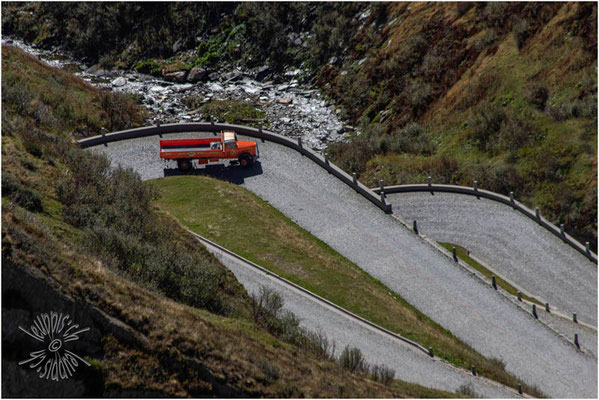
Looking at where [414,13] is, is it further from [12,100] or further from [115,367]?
[115,367]

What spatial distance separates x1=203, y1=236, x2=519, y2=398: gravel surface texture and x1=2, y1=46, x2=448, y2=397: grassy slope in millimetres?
2414

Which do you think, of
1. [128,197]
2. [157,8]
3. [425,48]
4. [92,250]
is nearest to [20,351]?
[92,250]

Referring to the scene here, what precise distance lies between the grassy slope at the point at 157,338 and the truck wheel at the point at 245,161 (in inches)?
637

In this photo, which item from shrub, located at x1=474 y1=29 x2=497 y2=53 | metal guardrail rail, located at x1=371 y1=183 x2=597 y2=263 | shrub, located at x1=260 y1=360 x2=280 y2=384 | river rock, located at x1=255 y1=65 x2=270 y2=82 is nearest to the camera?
shrub, located at x1=260 y1=360 x2=280 y2=384

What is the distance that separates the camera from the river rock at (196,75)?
50719mm

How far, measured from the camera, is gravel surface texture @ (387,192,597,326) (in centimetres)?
2448

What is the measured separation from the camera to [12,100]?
24812 mm

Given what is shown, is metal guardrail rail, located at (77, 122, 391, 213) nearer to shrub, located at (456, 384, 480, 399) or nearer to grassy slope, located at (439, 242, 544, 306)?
grassy slope, located at (439, 242, 544, 306)

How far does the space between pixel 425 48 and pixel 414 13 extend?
5691mm

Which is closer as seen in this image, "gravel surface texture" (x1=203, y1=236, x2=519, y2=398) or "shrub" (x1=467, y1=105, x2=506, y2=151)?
"gravel surface texture" (x1=203, y1=236, x2=519, y2=398)

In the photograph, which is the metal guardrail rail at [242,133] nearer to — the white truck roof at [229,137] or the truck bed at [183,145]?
the white truck roof at [229,137]

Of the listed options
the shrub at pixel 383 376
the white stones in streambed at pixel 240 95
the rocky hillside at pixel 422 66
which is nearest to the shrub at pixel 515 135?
the rocky hillside at pixel 422 66

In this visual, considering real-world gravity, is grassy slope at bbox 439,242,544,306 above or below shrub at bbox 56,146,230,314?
above

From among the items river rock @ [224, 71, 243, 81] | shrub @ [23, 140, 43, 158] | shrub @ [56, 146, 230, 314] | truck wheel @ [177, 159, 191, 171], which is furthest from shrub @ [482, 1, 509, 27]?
shrub @ [23, 140, 43, 158]
